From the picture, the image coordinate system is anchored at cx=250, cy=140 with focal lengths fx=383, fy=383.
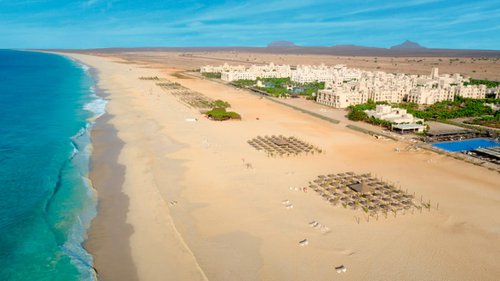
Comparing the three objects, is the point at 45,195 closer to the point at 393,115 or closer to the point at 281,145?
the point at 281,145

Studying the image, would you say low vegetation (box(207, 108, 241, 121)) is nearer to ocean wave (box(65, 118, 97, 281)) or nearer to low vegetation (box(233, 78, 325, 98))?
ocean wave (box(65, 118, 97, 281))

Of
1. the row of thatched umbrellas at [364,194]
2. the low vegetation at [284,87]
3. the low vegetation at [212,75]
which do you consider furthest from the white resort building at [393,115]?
the low vegetation at [212,75]

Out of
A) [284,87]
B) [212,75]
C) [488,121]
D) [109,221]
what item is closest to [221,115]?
[109,221]

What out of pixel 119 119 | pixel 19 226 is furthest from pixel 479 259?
pixel 119 119

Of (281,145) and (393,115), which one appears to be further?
(393,115)

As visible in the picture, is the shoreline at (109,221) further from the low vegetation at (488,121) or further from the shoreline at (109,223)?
the low vegetation at (488,121)

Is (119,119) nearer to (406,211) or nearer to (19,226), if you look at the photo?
(19,226)
